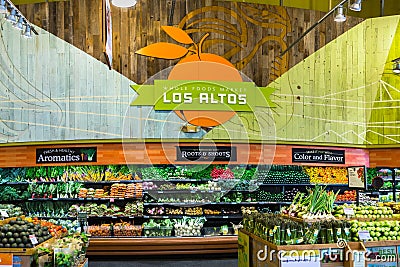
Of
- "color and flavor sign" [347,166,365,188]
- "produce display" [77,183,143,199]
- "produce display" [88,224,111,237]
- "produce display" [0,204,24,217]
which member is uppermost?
"color and flavor sign" [347,166,365,188]

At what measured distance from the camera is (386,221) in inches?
222

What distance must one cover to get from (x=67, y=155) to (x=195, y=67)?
3288 millimetres

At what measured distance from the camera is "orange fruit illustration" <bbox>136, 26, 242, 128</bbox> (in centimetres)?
998

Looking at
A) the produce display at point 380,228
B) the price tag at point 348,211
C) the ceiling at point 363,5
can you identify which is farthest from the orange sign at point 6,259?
the ceiling at point 363,5

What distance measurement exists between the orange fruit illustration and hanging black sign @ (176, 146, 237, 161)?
51 centimetres

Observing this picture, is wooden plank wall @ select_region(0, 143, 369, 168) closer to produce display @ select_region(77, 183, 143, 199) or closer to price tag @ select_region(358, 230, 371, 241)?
produce display @ select_region(77, 183, 143, 199)

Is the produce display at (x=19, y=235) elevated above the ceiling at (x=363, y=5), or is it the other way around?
the ceiling at (x=363, y=5)

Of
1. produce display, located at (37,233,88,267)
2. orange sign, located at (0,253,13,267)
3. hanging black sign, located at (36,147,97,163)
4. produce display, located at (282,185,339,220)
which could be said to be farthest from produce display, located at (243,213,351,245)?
hanging black sign, located at (36,147,97,163)

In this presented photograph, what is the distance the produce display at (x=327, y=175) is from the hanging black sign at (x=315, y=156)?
0.77ft

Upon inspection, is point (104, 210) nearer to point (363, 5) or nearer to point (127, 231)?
point (127, 231)

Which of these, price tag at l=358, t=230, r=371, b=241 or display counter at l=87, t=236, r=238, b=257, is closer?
price tag at l=358, t=230, r=371, b=241

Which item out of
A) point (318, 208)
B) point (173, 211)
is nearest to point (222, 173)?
point (173, 211)

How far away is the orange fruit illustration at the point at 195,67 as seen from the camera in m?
9.98

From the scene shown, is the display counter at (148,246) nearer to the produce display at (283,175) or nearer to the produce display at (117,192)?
the produce display at (117,192)
